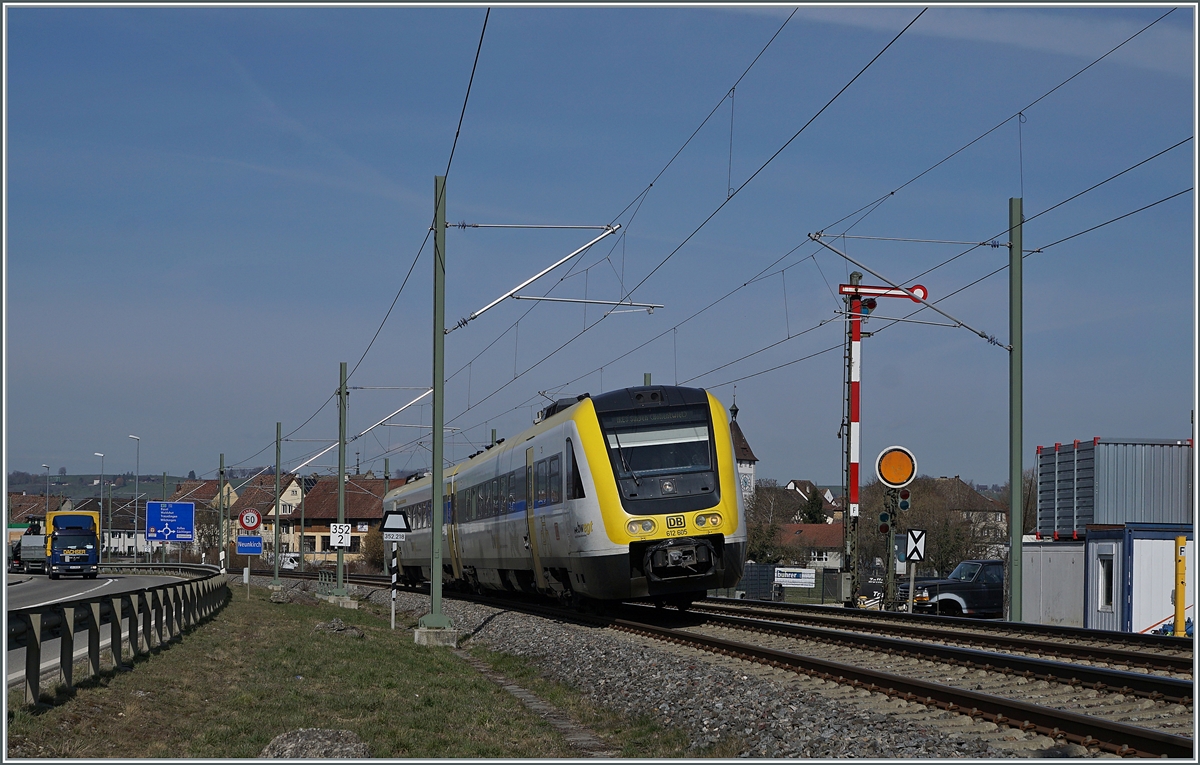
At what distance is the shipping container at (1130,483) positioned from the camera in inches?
1123

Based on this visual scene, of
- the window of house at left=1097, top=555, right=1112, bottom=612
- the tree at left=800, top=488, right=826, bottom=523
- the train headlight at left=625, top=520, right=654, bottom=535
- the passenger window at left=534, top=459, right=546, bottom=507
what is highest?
the passenger window at left=534, top=459, right=546, bottom=507

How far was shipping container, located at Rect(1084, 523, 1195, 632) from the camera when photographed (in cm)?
2492

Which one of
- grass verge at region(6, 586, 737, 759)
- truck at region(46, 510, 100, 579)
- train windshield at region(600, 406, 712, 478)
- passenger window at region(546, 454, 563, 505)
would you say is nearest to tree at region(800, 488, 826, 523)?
truck at region(46, 510, 100, 579)

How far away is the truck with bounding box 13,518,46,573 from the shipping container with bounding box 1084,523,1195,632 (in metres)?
53.9

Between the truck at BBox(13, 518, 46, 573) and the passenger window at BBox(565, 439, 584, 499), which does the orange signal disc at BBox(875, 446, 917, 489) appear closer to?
the passenger window at BBox(565, 439, 584, 499)

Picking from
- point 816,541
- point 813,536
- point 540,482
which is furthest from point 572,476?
point 813,536

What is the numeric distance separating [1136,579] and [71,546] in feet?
160

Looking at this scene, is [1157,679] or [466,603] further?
[466,603]

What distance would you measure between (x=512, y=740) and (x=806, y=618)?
1216 centimetres

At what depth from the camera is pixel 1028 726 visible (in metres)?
9.32

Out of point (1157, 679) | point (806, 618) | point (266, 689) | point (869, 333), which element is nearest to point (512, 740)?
point (266, 689)

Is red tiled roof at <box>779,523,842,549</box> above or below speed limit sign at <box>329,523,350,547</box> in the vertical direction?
Answer: below

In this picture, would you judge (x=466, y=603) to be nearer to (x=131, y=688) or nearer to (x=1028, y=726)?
(x=131, y=688)

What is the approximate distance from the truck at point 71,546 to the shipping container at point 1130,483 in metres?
46.0
